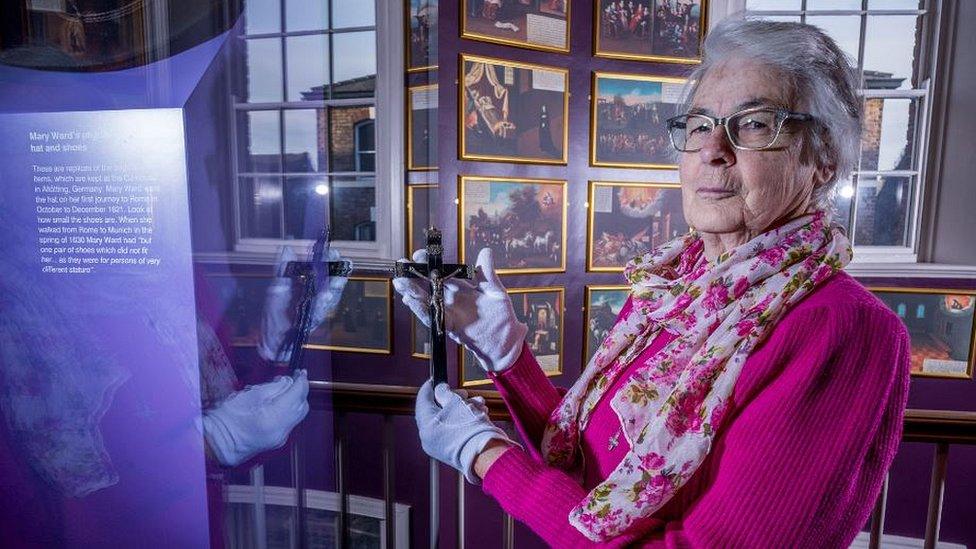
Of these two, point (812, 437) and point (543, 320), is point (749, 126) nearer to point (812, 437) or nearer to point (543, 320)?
point (812, 437)

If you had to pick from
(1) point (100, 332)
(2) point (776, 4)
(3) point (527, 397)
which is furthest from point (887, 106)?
(1) point (100, 332)

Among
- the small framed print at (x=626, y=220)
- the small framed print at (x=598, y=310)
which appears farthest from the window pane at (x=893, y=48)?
the small framed print at (x=598, y=310)

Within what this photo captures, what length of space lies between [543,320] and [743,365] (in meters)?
2.16

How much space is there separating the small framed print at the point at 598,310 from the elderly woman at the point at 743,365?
6.37 ft

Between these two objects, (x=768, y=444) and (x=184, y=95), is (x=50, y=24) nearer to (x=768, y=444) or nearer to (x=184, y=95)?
(x=184, y=95)

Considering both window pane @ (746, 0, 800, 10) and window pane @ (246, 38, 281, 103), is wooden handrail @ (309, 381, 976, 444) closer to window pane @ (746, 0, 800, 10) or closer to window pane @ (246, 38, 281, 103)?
window pane @ (246, 38, 281, 103)

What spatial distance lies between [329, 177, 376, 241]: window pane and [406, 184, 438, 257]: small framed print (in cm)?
14

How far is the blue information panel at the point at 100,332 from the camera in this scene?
69 centimetres

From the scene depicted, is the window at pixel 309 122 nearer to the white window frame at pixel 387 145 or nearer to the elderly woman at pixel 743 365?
the white window frame at pixel 387 145

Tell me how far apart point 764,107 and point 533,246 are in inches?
79.7

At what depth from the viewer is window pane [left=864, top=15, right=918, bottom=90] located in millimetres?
3023

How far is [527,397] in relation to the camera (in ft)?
3.95

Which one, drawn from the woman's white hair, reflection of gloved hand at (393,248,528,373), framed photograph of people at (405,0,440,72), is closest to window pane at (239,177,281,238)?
reflection of gloved hand at (393,248,528,373)

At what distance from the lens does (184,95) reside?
69 cm
